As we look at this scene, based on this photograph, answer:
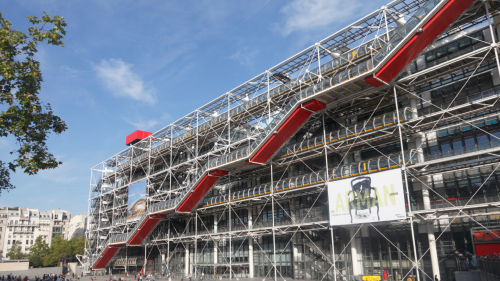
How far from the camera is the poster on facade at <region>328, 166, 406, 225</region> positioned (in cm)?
1847

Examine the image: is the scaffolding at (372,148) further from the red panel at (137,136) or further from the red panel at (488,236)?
the red panel at (137,136)

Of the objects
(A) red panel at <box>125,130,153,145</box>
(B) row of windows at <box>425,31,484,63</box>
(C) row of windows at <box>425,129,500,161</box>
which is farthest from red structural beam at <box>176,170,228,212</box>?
(A) red panel at <box>125,130,153,145</box>

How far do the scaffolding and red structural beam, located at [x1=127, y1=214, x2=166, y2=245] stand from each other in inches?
57.4

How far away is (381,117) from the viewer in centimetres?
2066

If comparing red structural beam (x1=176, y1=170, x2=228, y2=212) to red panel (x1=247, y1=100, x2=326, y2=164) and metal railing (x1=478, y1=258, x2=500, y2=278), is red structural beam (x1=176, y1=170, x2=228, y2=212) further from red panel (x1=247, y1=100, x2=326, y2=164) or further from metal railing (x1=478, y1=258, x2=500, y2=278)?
metal railing (x1=478, y1=258, x2=500, y2=278)

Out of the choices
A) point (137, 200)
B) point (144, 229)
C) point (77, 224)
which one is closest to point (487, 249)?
point (144, 229)

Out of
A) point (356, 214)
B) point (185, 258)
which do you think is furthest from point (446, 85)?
point (185, 258)

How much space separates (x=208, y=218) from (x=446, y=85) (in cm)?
2304

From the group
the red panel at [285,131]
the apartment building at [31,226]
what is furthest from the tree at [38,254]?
the red panel at [285,131]

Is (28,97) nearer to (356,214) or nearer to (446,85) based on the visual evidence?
(356,214)

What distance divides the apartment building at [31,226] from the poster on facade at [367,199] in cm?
8307

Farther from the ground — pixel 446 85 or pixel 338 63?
pixel 338 63

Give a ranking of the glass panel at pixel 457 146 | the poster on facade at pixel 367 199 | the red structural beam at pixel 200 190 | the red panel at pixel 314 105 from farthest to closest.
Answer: the red structural beam at pixel 200 190 → the red panel at pixel 314 105 → the glass panel at pixel 457 146 → the poster on facade at pixel 367 199

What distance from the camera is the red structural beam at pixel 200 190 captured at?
28828 millimetres
